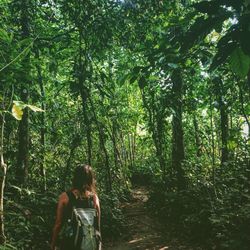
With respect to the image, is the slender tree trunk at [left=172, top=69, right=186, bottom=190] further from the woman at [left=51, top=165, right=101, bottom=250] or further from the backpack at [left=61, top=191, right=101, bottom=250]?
the backpack at [left=61, top=191, right=101, bottom=250]

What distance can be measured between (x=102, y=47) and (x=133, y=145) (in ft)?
53.4

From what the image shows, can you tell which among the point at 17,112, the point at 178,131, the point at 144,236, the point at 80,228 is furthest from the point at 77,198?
the point at 178,131

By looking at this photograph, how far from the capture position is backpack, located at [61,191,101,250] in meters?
3.94

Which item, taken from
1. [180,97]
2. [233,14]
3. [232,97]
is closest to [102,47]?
[180,97]

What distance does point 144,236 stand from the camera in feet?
28.1

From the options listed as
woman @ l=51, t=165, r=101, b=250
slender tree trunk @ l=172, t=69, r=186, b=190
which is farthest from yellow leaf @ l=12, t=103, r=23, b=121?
slender tree trunk @ l=172, t=69, r=186, b=190

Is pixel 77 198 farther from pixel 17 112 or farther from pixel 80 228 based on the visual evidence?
pixel 17 112

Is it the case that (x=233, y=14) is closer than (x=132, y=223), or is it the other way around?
(x=233, y=14)

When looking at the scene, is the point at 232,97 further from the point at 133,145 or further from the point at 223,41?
the point at 133,145

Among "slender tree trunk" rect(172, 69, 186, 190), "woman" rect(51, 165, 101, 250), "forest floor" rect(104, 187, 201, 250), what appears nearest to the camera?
"woman" rect(51, 165, 101, 250)

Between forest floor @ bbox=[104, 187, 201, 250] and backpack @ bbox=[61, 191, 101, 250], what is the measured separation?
143 inches

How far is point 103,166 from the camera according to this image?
43.4ft

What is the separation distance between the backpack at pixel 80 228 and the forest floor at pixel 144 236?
3.64 meters

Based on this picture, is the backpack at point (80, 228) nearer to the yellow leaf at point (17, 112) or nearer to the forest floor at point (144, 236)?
the yellow leaf at point (17, 112)
